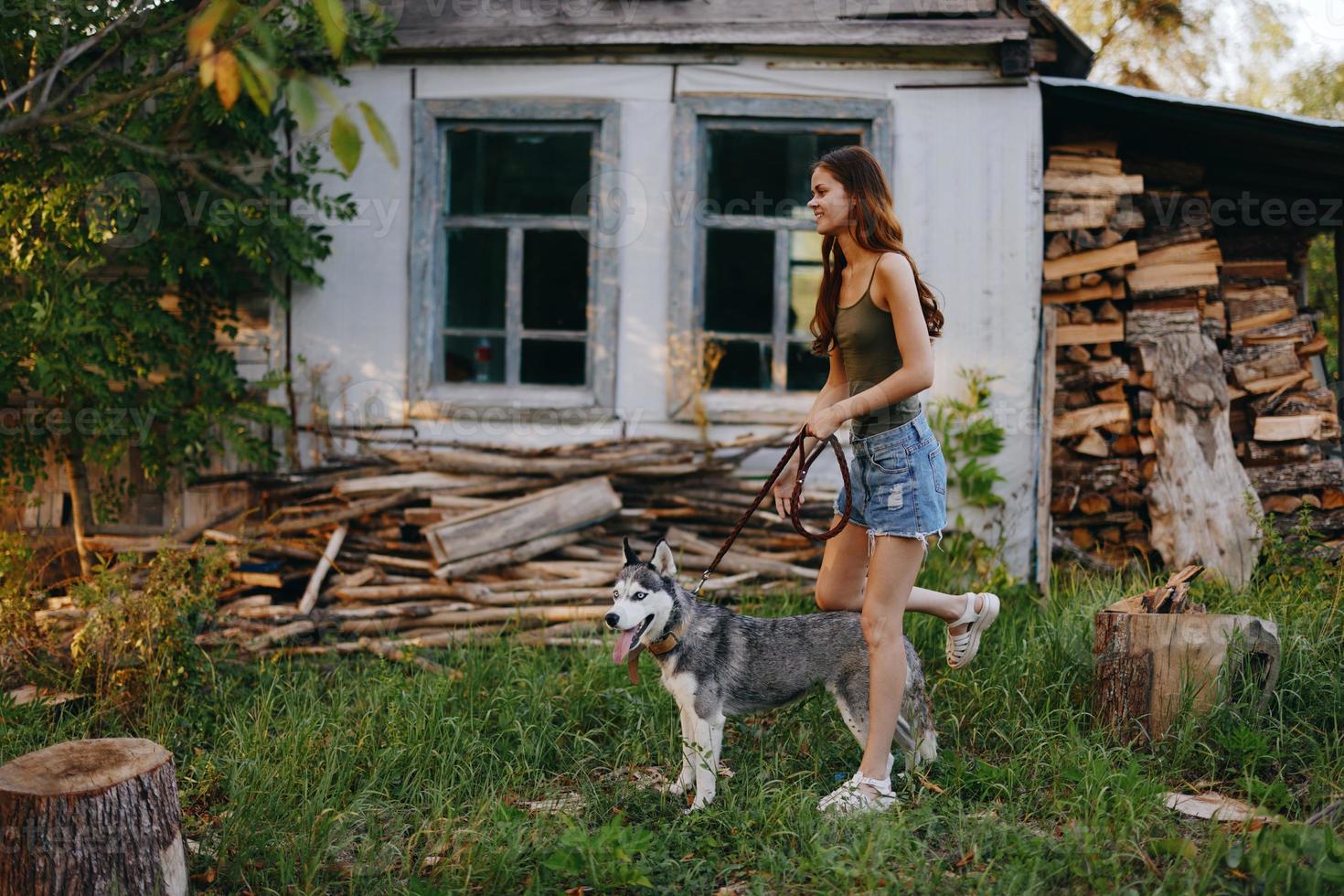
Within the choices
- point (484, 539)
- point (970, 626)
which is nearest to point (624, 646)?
point (970, 626)

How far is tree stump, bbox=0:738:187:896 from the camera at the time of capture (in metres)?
3.02

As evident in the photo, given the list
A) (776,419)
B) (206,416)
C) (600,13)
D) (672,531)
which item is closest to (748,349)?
(776,419)

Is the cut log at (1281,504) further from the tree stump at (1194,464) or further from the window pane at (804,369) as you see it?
the window pane at (804,369)

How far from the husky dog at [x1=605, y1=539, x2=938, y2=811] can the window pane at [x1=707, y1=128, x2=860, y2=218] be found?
4149mm

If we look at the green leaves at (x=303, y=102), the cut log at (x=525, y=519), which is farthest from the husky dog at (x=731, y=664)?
the cut log at (x=525, y=519)

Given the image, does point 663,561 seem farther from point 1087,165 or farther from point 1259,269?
point 1259,269

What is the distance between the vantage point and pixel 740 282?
7.43m

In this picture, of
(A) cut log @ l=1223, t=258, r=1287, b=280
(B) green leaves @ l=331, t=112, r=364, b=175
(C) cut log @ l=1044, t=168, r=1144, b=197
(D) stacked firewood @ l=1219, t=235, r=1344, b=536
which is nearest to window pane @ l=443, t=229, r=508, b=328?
(C) cut log @ l=1044, t=168, r=1144, b=197

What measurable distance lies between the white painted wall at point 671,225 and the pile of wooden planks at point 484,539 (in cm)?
51

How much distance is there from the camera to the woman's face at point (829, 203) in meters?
3.61

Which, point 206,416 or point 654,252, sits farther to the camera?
point 654,252

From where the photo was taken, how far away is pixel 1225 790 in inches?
153

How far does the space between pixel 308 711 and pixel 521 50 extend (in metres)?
4.86

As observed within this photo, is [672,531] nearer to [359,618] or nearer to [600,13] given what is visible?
[359,618]
